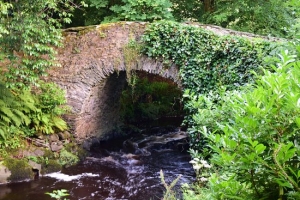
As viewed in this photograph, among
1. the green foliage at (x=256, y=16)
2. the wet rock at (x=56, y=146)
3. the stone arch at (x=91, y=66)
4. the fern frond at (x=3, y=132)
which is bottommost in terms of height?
the wet rock at (x=56, y=146)

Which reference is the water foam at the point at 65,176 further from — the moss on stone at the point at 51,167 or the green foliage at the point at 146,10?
the green foliage at the point at 146,10

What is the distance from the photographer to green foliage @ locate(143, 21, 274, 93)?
6750mm

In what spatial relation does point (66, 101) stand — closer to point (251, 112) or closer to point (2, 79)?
point (2, 79)

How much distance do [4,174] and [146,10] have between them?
18.5 ft

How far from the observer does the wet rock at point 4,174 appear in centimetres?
669

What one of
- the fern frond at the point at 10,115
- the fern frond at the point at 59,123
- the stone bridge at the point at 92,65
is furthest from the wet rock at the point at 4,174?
the stone bridge at the point at 92,65

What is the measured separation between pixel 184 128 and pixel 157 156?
273 centimetres

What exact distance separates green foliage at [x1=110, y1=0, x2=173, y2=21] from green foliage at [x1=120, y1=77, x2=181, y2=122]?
Result: 10.5 feet

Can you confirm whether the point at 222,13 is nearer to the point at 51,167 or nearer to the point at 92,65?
the point at 92,65

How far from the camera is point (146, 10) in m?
9.20

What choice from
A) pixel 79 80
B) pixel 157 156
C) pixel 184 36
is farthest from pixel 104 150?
pixel 184 36

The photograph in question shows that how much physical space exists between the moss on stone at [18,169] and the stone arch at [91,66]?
1816 millimetres

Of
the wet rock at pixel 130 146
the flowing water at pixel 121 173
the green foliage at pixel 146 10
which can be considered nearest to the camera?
the flowing water at pixel 121 173

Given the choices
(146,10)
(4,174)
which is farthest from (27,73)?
(146,10)
